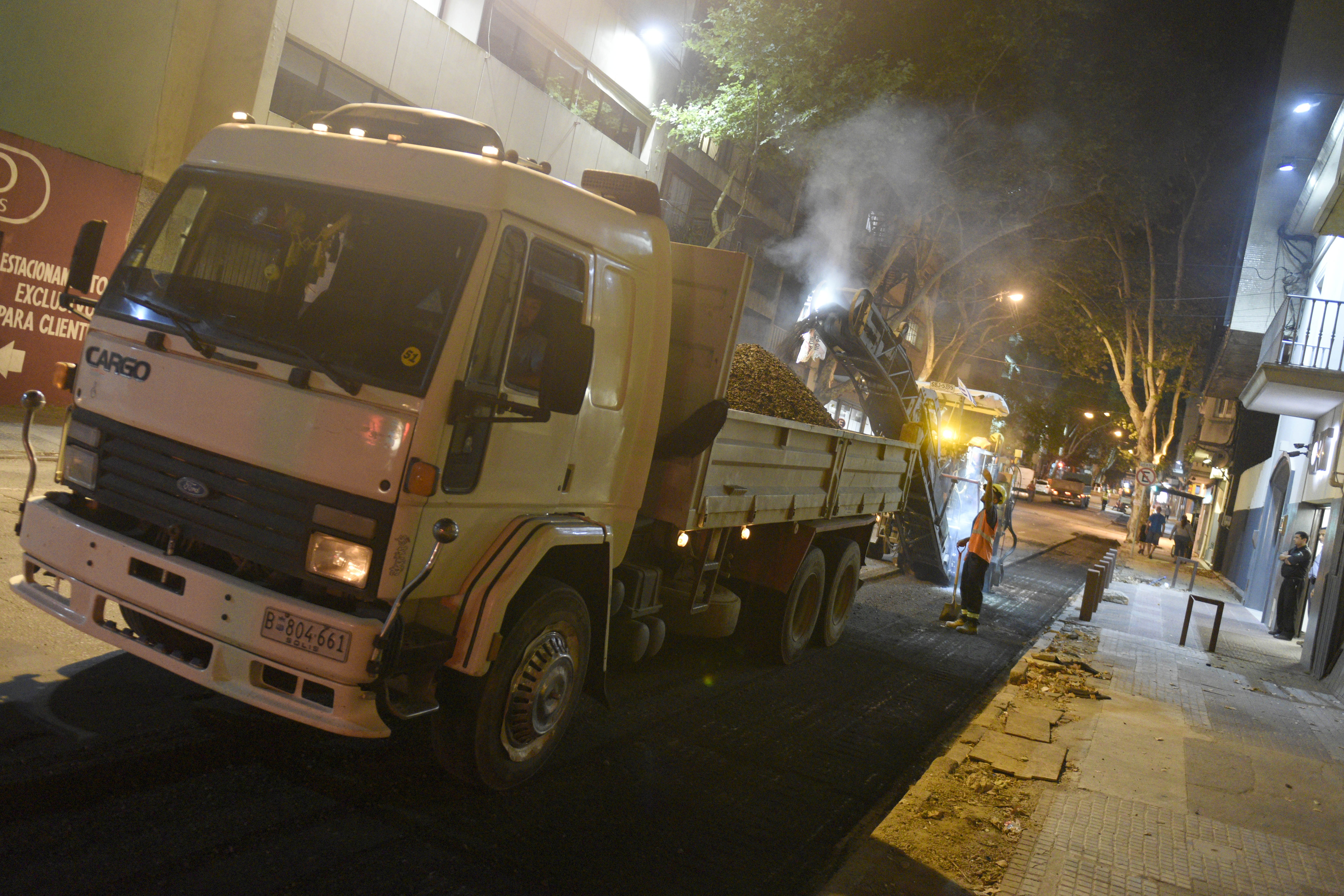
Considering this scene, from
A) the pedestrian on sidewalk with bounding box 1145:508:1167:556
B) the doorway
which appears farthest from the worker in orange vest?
the pedestrian on sidewalk with bounding box 1145:508:1167:556

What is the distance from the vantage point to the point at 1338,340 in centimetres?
1336

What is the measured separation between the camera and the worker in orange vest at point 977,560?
399 inches

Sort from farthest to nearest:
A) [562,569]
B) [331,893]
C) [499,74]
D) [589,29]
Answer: [589,29] → [499,74] → [562,569] → [331,893]

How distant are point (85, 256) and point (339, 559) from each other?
6.46 ft

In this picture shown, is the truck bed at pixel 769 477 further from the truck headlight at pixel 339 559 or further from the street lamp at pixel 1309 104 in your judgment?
the street lamp at pixel 1309 104

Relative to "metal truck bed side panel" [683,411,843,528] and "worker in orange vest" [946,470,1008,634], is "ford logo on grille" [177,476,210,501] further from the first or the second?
"worker in orange vest" [946,470,1008,634]

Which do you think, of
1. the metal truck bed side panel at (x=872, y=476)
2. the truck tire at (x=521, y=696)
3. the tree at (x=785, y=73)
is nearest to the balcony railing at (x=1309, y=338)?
the metal truck bed side panel at (x=872, y=476)

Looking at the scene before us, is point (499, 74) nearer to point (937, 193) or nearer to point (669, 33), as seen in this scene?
point (669, 33)

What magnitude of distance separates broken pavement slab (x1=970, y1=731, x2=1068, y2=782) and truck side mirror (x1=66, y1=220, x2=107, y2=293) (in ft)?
17.5

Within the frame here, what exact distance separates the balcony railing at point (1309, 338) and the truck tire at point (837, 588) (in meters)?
7.69

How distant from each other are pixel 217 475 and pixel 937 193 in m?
19.8

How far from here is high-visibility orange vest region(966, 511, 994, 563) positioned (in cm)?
1018

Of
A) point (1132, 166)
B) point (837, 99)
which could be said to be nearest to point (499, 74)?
point (837, 99)

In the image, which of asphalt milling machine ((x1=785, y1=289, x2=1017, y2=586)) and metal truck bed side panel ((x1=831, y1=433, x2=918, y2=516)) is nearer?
metal truck bed side panel ((x1=831, y1=433, x2=918, y2=516))
